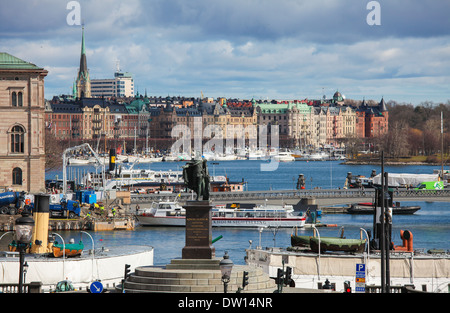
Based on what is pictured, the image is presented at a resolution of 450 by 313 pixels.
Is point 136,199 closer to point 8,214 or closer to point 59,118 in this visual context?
point 8,214

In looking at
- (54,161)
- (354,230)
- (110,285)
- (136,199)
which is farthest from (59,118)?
(110,285)

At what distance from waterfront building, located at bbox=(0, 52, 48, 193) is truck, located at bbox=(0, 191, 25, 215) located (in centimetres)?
323

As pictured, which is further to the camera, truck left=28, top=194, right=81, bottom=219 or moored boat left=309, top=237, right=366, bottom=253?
truck left=28, top=194, right=81, bottom=219

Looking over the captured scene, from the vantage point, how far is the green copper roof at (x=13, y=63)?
54.2 metres

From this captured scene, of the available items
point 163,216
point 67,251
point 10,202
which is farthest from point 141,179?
point 67,251

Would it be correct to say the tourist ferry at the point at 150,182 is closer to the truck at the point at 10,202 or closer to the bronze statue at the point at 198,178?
the truck at the point at 10,202

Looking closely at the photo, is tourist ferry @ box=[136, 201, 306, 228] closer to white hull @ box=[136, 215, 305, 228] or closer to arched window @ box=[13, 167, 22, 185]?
white hull @ box=[136, 215, 305, 228]

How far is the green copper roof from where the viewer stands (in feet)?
178

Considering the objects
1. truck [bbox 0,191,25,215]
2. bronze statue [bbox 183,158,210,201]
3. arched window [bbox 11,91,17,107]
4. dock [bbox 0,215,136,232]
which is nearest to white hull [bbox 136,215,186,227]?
dock [bbox 0,215,136,232]

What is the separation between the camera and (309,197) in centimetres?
6191

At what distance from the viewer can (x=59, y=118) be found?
652 feet

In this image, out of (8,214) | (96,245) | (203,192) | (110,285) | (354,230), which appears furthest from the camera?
(354,230)

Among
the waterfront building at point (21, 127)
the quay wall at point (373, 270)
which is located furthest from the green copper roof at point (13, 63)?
the quay wall at point (373, 270)
